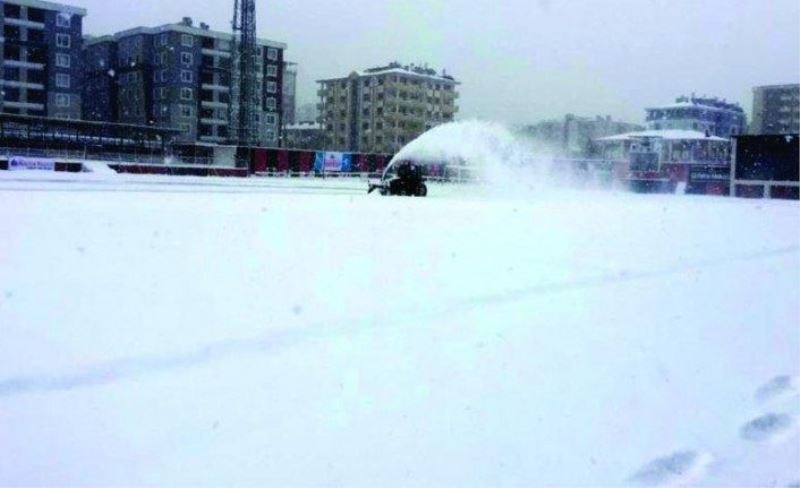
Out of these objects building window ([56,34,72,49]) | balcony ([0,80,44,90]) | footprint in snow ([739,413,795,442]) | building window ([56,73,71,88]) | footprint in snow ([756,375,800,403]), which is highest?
building window ([56,34,72,49])

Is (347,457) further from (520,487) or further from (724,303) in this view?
(724,303)

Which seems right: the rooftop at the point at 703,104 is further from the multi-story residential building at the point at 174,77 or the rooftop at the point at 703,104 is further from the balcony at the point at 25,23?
the balcony at the point at 25,23

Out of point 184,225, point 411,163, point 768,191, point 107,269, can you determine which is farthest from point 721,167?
point 107,269

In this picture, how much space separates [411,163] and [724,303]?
2705 centimetres

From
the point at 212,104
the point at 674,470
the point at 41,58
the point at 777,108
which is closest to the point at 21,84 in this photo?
the point at 41,58

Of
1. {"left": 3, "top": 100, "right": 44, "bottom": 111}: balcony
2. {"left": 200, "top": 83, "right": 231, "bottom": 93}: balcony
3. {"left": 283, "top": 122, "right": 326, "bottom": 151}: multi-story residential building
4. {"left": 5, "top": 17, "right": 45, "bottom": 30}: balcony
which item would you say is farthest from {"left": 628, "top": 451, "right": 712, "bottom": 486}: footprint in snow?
{"left": 283, "top": 122, "right": 326, "bottom": 151}: multi-story residential building

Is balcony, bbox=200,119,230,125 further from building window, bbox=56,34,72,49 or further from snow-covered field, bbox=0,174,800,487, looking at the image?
snow-covered field, bbox=0,174,800,487

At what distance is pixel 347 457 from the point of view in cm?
459

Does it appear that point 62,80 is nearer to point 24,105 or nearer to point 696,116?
point 24,105

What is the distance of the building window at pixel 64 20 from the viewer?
7969cm

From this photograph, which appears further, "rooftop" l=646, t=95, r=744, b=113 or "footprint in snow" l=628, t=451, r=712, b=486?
"rooftop" l=646, t=95, r=744, b=113

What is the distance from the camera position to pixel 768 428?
218 inches

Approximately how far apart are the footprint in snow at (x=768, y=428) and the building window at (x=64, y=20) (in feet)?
285

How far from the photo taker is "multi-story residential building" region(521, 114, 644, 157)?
136 m
